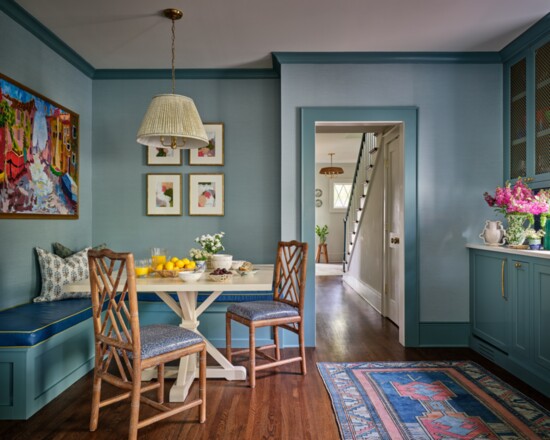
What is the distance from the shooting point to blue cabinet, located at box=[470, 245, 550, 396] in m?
2.88

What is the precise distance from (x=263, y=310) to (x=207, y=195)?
167cm

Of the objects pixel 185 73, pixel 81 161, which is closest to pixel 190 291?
pixel 81 161

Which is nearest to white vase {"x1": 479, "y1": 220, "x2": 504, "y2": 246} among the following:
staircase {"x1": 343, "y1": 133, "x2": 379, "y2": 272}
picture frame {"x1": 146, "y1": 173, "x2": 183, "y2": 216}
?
staircase {"x1": 343, "y1": 133, "x2": 379, "y2": 272}

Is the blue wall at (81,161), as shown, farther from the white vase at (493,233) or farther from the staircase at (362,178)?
the white vase at (493,233)

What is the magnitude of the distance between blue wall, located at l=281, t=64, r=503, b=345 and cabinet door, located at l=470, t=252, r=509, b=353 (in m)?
0.12

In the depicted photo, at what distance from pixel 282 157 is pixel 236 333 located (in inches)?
67.8

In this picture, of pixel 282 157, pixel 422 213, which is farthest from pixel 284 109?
pixel 422 213

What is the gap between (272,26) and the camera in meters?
3.38

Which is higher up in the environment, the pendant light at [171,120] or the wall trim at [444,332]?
the pendant light at [171,120]

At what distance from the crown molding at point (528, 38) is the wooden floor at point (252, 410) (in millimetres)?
2705

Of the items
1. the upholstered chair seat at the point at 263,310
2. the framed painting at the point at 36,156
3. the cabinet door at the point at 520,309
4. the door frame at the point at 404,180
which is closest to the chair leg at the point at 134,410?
the upholstered chair seat at the point at 263,310

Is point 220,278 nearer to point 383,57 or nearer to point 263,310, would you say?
point 263,310

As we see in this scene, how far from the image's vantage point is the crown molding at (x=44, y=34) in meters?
3.01

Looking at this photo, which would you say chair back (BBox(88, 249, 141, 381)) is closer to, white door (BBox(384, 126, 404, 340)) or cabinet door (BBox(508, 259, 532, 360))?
cabinet door (BBox(508, 259, 532, 360))
